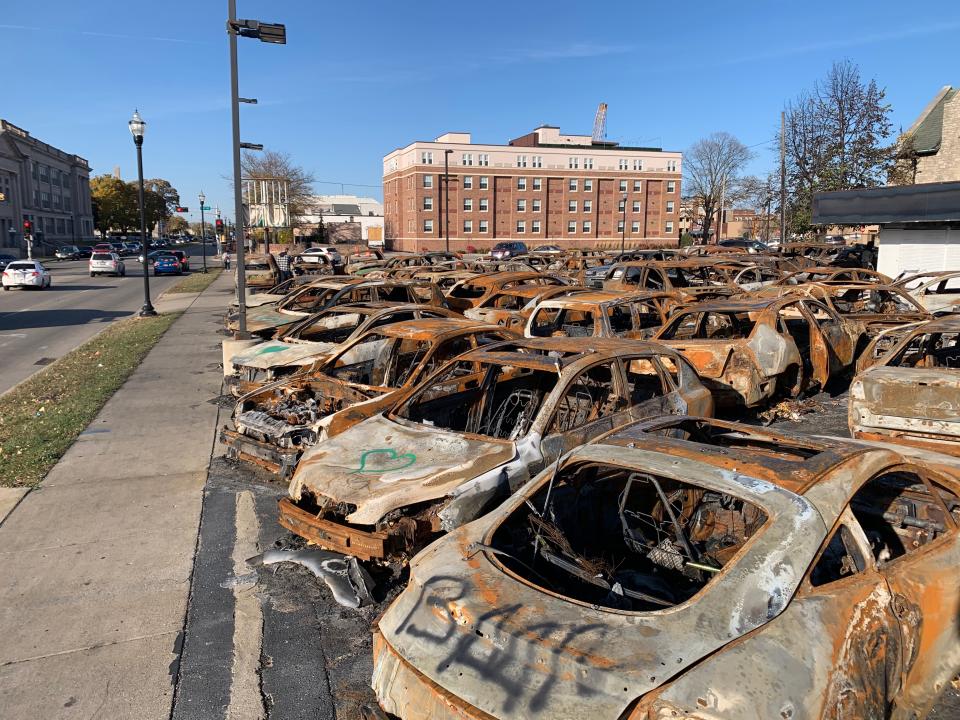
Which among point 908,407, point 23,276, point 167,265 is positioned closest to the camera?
point 908,407

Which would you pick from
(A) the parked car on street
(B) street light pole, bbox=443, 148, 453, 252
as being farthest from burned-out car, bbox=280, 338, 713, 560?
(A) the parked car on street

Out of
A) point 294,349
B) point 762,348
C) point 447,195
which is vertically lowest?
point 294,349

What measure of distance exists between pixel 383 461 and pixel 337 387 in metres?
2.61

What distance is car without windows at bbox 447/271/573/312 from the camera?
13992 millimetres

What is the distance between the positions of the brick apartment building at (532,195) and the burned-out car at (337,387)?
2428 inches

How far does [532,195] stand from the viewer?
7400 cm

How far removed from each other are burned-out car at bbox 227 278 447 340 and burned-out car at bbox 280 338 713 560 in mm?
6213

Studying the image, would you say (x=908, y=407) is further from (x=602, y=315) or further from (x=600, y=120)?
(x=600, y=120)

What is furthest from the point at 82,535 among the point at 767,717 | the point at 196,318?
the point at 196,318

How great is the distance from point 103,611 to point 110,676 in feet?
2.76

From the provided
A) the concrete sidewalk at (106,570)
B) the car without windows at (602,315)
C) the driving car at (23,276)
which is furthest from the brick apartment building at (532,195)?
the concrete sidewalk at (106,570)

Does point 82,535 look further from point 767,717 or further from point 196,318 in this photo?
point 196,318

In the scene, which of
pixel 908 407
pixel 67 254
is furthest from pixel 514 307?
pixel 67 254

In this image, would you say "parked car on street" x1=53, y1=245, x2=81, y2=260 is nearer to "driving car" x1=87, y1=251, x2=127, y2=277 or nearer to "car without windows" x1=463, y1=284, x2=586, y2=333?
"driving car" x1=87, y1=251, x2=127, y2=277
